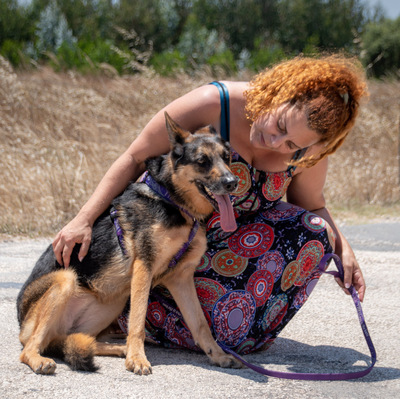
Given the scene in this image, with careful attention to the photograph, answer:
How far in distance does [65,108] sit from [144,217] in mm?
6313

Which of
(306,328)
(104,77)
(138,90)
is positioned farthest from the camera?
(104,77)

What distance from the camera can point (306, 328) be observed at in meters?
3.53

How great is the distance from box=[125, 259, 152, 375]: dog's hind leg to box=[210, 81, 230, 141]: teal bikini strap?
0.89 m

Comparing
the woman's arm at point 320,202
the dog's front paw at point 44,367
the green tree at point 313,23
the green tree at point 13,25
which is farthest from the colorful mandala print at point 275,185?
the green tree at point 313,23

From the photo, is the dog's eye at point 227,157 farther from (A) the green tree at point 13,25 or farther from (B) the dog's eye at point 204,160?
(A) the green tree at point 13,25

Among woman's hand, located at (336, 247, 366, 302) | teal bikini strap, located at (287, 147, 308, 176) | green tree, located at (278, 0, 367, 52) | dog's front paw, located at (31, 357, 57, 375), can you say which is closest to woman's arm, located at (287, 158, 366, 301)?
woman's hand, located at (336, 247, 366, 302)

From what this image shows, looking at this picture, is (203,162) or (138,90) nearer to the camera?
(203,162)

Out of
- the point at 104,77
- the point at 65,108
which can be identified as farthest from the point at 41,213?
the point at 104,77

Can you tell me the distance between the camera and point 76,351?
259cm

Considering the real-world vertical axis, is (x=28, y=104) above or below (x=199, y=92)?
below

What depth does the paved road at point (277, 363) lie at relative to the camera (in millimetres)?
2342

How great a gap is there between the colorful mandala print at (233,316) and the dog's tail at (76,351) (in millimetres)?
711

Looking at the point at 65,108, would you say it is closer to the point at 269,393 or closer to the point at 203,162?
the point at 203,162

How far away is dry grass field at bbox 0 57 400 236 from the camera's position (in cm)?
630
